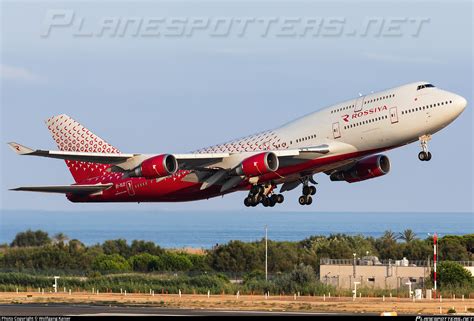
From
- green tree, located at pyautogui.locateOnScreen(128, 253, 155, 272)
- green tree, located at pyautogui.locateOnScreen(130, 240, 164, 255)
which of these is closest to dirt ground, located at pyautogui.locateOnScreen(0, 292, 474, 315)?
green tree, located at pyautogui.locateOnScreen(128, 253, 155, 272)

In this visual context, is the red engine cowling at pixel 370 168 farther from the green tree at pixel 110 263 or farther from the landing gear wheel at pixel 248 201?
the green tree at pixel 110 263

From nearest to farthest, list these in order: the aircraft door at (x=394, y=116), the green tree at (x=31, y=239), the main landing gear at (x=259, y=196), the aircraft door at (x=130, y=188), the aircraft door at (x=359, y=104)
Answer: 1. the aircraft door at (x=394, y=116)
2. the aircraft door at (x=359, y=104)
3. the main landing gear at (x=259, y=196)
4. the aircraft door at (x=130, y=188)
5. the green tree at (x=31, y=239)

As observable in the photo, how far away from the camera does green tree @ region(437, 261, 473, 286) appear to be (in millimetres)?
81125

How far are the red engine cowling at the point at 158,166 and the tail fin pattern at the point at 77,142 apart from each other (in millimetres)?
11320

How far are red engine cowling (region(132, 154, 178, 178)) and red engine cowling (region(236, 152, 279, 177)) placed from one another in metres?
3.99

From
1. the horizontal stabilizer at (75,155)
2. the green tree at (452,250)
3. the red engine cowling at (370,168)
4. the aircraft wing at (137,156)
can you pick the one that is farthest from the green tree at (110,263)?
the red engine cowling at (370,168)

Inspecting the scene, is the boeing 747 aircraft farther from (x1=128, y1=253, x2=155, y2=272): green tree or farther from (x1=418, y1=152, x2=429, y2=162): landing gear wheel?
(x1=128, y1=253, x2=155, y2=272): green tree

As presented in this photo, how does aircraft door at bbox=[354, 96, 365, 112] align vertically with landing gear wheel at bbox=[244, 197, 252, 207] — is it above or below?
above

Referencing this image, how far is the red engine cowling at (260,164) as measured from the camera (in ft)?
197

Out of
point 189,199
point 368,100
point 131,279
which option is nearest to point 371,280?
point 131,279

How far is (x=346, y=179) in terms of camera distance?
66.7 metres

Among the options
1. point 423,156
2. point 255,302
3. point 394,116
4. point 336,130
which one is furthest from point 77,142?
point 423,156

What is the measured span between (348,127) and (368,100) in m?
1.84

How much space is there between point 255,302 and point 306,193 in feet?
33.5
